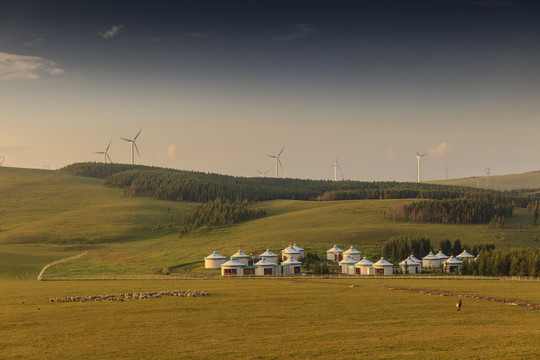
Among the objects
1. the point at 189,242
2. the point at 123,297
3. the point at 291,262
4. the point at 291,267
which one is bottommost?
the point at 291,267

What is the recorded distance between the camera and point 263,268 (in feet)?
405

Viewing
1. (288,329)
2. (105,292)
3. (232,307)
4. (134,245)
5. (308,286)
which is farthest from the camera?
(134,245)

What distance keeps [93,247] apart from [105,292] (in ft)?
338

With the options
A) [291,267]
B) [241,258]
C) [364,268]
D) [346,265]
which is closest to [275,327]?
[291,267]

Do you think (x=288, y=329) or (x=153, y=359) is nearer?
(x=153, y=359)

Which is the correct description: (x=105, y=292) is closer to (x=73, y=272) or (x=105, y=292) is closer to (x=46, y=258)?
(x=73, y=272)

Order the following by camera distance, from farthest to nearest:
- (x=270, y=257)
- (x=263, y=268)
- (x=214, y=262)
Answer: (x=270, y=257) < (x=214, y=262) < (x=263, y=268)

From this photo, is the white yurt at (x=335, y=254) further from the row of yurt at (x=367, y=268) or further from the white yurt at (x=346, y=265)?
the row of yurt at (x=367, y=268)

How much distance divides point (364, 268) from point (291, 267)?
15.0 m

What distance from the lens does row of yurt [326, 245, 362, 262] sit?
443 feet

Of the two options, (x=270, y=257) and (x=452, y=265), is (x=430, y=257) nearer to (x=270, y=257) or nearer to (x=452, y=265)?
(x=452, y=265)

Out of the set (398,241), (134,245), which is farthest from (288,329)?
(134,245)

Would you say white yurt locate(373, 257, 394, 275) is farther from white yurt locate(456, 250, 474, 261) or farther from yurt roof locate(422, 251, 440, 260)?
white yurt locate(456, 250, 474, 261)

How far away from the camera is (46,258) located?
15288cm
